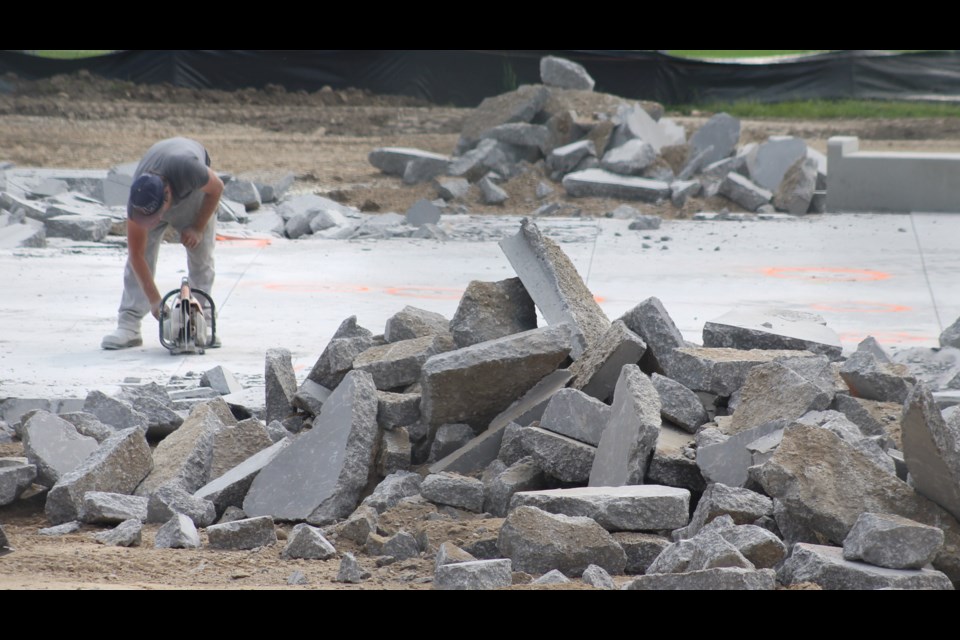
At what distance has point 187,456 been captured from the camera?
17.0 ft

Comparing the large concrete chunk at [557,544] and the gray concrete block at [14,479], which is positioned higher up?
the large concrete chunk at [557,544]

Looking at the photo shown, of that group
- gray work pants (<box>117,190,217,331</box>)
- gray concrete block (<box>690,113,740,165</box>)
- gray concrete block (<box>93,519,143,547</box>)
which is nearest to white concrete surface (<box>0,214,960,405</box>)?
gray work pants (<box>117,190,217,331</box>)

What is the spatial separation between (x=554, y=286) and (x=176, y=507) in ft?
7.38

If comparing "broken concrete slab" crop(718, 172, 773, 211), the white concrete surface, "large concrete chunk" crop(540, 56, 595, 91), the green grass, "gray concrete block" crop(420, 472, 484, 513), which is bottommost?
the white concrete surface

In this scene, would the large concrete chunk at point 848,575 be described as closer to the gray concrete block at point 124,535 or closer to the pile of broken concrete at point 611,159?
the gray concrete block at point 124,535

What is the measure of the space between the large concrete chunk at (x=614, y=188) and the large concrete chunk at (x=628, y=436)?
9.86m

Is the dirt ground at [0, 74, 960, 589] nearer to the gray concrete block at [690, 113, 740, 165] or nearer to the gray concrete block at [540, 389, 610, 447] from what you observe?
the gray concrete block at [540, 389, 610, 447]

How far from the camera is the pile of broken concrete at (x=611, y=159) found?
14.1 metres

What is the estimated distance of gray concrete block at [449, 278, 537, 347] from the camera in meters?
5.61

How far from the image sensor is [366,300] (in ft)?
30.5

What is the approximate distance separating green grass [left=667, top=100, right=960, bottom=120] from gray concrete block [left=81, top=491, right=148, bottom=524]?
1838 centimetres

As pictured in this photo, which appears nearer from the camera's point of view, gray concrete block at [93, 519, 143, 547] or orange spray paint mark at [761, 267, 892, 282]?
gray concrete block at [93, 519, 143, 547]

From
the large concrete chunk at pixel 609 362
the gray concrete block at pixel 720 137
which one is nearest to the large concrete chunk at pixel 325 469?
the large concrete chunk at pixel 609 362
